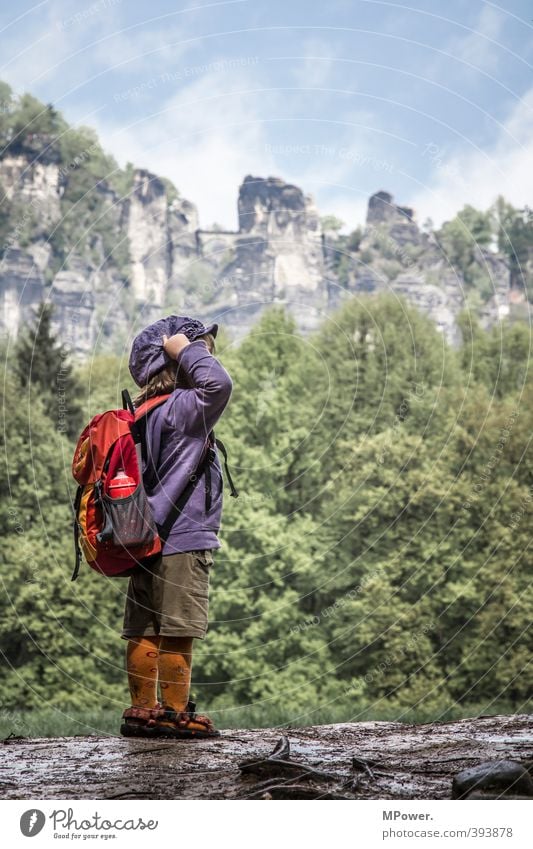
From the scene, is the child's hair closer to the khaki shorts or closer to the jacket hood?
the jacket hood

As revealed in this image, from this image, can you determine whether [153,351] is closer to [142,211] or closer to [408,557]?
[408,557]

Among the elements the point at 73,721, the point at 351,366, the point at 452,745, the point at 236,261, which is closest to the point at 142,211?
the point at 236,261

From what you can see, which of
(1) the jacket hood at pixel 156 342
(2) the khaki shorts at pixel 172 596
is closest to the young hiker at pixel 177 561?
(2) the khaki shorts at pixel 172 596

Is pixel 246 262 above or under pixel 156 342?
above

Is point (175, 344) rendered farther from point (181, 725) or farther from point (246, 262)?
point (246, 262)

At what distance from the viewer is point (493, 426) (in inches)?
1110

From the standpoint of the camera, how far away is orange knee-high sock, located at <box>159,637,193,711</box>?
6418 mm

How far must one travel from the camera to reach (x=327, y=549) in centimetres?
2691

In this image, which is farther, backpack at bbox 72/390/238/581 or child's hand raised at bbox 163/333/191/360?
child's hand raised at bbox 163/333/191/360

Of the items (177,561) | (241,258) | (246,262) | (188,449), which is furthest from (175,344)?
(246,262)

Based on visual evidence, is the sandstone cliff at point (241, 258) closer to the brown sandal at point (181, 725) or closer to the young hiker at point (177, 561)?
the young hiker at point (177, 561)

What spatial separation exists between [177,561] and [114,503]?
0.49m

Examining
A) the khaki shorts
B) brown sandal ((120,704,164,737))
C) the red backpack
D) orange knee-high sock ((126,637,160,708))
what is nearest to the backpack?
the red backpack

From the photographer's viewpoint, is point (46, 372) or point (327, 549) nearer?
point (327, 549)
